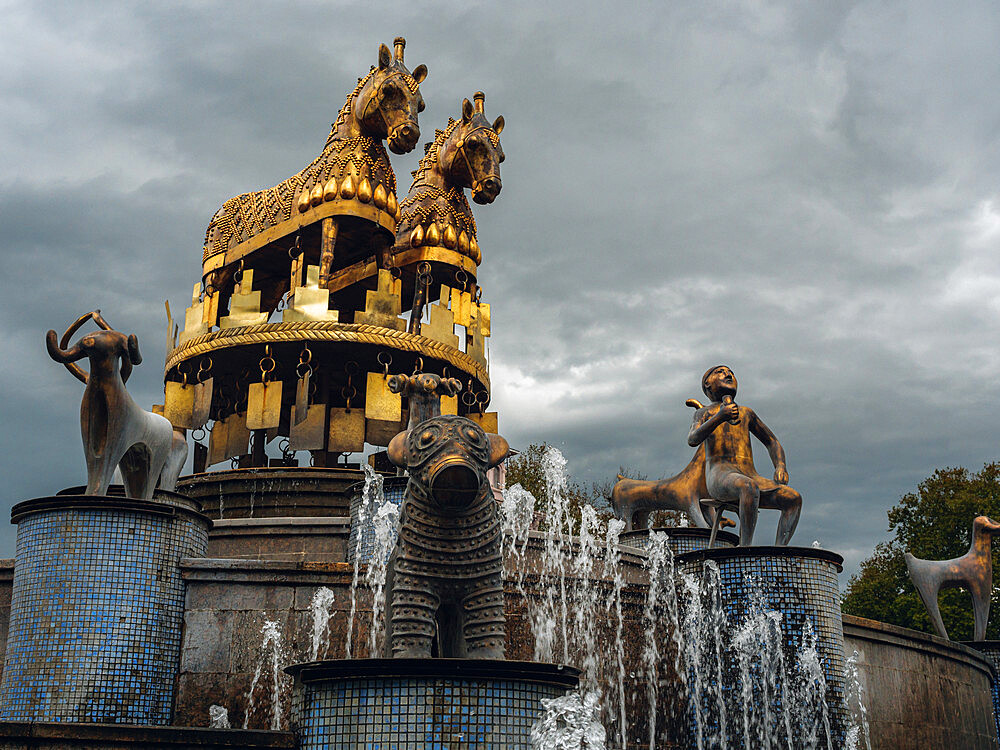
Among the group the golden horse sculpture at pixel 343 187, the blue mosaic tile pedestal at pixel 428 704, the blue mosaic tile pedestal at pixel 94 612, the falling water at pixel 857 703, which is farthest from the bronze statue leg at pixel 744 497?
the golden horse sculpture at pixel 343 187

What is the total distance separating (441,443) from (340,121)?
1438cm

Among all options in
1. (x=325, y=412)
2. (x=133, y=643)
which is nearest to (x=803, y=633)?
(x=133, y=643)

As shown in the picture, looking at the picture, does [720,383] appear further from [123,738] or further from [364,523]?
[123,738]

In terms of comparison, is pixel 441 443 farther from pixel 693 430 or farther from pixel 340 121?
pixel 340 121

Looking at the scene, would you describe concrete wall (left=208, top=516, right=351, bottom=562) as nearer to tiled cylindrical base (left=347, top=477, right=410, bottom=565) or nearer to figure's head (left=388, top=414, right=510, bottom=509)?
tiled cylindrical base (left=347, top=477, right=410, bottom=565)

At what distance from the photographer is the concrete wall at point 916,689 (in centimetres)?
1168

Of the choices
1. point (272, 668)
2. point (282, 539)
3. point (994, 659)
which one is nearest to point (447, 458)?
point (272, 668)

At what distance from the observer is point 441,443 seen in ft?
24.3

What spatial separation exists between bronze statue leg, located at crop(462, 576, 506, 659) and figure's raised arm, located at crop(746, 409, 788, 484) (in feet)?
20.5

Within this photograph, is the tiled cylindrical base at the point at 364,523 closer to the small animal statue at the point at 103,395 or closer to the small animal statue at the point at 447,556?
the small animal statue at the point at 103,395

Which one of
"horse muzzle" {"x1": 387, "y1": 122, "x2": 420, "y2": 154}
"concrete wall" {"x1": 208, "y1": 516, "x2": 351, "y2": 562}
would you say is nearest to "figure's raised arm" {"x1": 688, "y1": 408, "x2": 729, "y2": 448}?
"concrete wall" {"x1": 208, "y1": 516, "x2": 351, "y2": 562}

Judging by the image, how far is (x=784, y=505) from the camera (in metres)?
12.2

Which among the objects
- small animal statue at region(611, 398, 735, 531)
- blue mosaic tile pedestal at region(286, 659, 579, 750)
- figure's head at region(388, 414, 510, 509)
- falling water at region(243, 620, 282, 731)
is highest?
small animal statue at region(611, 398, 735, 531)

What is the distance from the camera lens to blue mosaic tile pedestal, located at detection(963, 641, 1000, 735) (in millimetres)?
14375
